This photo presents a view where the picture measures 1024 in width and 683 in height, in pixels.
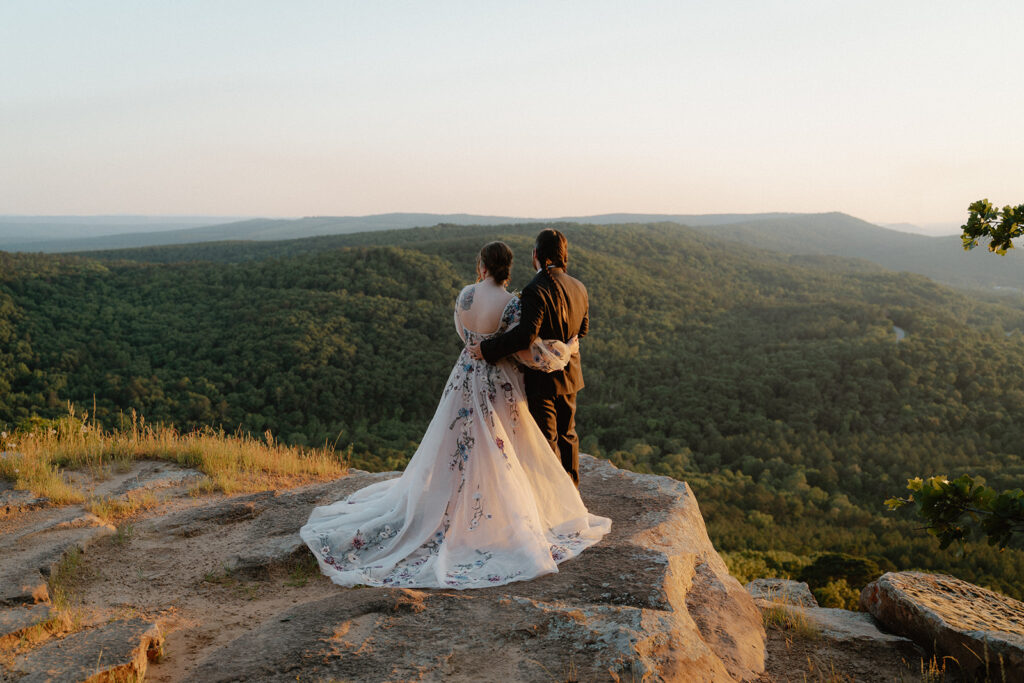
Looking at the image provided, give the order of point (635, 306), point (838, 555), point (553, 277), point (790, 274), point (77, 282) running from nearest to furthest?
point (553, 277) → point (838, 555) → point (77, 282) → point (635, 306) → point (790, 274)

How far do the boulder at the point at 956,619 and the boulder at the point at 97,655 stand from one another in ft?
14.5

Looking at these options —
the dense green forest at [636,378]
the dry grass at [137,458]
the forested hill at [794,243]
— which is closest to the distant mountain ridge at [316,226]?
the forested hill at [794,243]

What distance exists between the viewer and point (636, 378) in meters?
29.8

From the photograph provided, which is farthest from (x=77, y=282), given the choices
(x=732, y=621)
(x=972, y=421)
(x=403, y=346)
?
(x=972, y=421)

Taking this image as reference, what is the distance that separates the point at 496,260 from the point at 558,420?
53.4 inches

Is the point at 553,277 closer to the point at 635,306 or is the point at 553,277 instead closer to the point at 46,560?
the point at 46,560

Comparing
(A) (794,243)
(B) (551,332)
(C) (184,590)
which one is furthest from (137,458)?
(A) (794,243)

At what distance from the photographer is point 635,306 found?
41438 mm

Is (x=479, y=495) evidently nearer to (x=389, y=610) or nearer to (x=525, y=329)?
(x=389, y=610)

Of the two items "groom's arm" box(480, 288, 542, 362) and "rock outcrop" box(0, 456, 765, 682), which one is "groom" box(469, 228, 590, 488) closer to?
"groom's arm" box(480, 288, 542, 362)

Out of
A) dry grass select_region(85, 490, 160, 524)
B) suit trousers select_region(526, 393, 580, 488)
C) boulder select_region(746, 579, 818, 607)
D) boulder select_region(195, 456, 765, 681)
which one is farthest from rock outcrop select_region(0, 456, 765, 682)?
boulder select_region(746, 579, 818, 607)

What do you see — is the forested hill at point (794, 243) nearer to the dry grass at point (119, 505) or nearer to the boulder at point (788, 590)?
the boulder at point (788, 590)

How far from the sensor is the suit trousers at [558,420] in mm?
4707

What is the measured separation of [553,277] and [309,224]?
7516 inches
